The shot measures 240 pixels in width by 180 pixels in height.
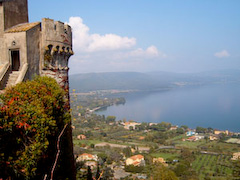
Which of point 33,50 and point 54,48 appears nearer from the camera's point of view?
point 33,50

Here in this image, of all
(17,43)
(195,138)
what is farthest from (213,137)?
(17,43)

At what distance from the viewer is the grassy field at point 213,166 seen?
3681cm

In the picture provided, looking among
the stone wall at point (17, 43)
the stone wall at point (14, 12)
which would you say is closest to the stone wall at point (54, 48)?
the stone wall at point (17, 43)

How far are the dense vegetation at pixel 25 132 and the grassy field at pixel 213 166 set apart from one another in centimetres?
3585

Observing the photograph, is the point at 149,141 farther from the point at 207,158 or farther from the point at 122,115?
the point at 122,115

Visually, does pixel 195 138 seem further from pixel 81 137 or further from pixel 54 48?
pixel 54 48

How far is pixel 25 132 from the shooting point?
3.94 meters

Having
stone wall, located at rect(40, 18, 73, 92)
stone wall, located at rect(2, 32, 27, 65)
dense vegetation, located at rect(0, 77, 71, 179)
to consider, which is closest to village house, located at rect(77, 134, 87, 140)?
stone wall, located at rect(40, 18, 73, 92)

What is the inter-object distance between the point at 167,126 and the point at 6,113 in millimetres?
68755

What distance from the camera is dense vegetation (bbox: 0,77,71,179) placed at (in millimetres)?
3633

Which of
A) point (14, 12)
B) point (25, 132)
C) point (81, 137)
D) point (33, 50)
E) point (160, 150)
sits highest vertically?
point (14, 12)

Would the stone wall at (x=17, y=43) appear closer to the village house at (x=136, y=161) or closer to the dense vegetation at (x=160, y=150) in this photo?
the dense vegetation at (x=160, y=150)

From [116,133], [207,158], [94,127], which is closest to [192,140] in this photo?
[207,158]

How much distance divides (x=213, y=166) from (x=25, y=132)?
142ft
